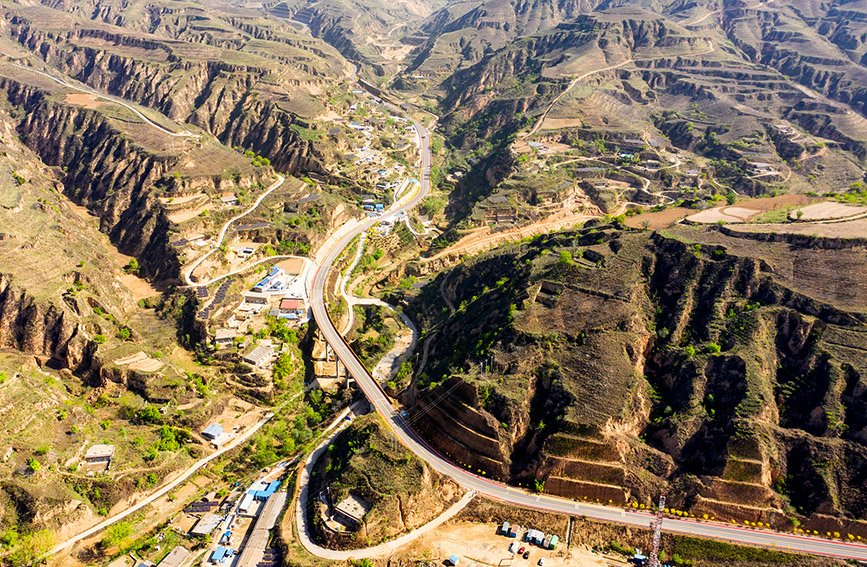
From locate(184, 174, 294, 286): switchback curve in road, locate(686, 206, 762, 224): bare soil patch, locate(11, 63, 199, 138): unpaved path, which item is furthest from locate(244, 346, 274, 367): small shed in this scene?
locate(11, 63, 199, 138): unpaved path

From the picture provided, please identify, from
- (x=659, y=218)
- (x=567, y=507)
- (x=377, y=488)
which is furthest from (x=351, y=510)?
(x=659, y=218)

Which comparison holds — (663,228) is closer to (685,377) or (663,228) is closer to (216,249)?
(685,377)

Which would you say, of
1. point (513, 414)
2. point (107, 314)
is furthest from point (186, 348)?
point (513, 414)

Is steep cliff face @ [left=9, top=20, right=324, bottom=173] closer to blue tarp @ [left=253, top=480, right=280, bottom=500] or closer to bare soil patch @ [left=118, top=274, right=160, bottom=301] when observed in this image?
bare soil patch @ [left=118, top=274, right=160, bottom=301]

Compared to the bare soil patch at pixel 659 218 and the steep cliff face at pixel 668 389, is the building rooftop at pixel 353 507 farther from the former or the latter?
the bare soil patch at pixel 659 218

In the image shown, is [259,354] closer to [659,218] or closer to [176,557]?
[176,557]

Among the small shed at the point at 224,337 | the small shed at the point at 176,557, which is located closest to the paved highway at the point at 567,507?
the small shed at the point at 224,337

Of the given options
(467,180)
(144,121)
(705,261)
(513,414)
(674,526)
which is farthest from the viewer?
(467,180)
